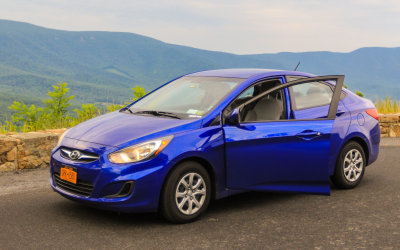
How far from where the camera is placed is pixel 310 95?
6.02 m

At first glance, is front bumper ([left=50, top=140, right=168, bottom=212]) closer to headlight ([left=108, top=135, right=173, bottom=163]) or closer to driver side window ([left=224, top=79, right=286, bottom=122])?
headlight ([left=108, top=135, right=173, bottom=163])

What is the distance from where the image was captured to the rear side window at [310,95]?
5.82 m

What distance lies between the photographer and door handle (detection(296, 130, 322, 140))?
214 inches

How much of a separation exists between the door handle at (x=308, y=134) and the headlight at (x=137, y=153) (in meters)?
1.63

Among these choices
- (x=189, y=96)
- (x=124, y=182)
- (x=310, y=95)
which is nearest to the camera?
(x=124, y=182)

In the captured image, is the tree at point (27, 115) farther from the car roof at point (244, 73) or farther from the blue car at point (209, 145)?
the car roof at point (244, 73)

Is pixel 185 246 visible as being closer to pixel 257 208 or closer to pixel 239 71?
pixel 257 208

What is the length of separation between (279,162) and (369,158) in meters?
1.96

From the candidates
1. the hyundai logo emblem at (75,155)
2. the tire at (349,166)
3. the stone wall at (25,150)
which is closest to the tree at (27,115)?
the stone wall at (25,150)

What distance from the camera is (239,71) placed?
6.04m

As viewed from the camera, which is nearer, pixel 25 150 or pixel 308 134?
pixel 308 134

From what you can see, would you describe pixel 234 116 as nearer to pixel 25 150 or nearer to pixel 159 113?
pixel 159 113

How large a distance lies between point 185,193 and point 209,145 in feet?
1.70

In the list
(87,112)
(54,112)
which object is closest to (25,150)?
(87,112)
